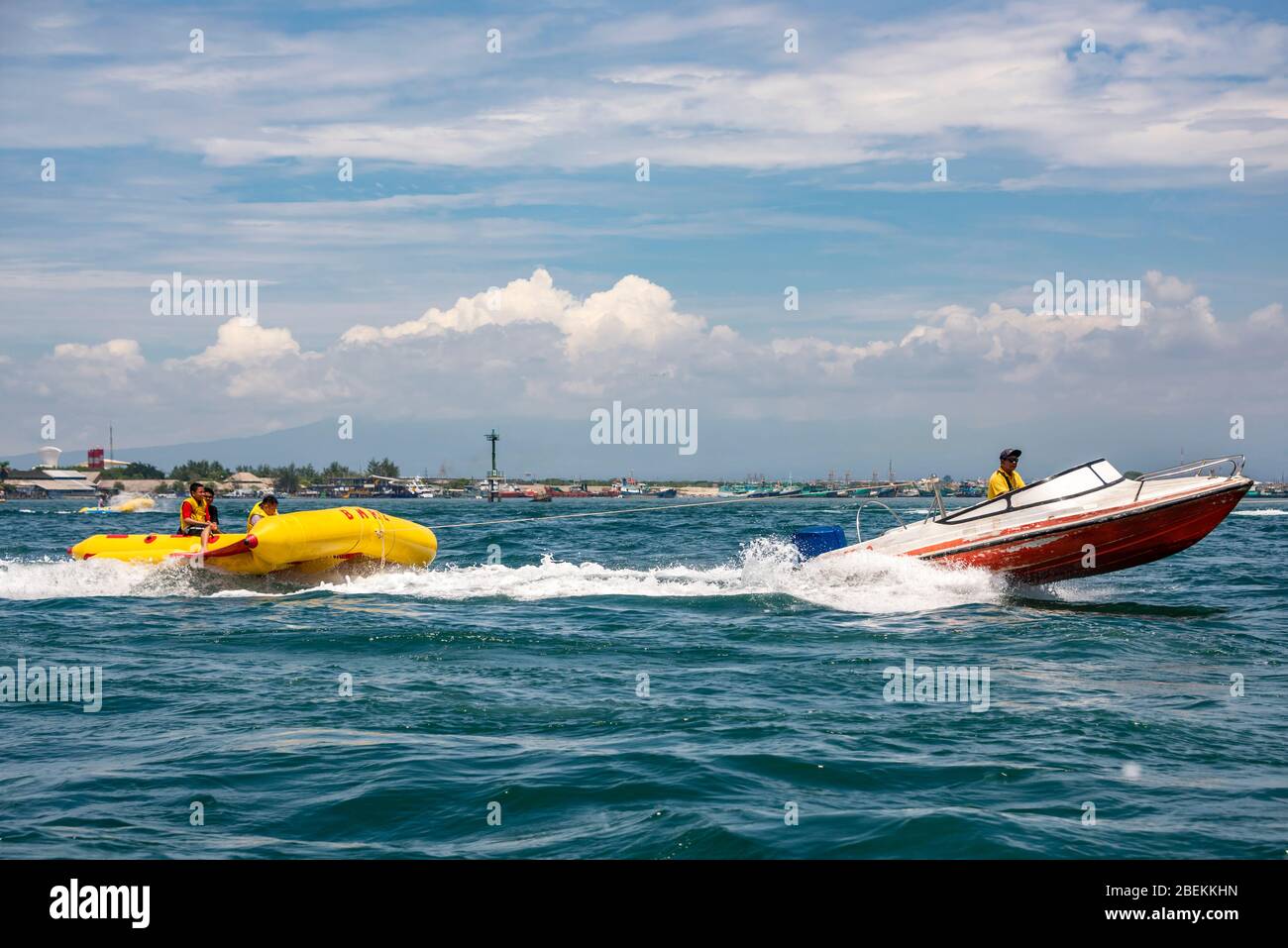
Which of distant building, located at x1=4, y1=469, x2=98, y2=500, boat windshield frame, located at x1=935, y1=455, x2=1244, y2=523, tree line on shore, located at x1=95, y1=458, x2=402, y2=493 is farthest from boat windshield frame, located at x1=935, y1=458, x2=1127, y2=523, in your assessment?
tree line on shore, located at x1=95, y1=458, x2=402, y2=493

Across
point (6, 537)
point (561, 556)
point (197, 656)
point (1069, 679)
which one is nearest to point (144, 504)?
point (6, 537)

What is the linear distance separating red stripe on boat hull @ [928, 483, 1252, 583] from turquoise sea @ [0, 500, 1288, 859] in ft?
1.29

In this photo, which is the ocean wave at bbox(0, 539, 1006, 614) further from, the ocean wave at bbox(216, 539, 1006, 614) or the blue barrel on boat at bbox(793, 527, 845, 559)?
the blue barrel on boat at bbox(793, 527, 845, 559)

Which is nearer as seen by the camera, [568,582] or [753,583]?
[753,583]

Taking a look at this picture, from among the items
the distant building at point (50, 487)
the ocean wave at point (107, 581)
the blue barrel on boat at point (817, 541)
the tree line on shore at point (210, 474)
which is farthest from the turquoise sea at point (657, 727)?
the tree line on shore at point (210, 474)

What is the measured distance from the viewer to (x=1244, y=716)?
26.4 ft

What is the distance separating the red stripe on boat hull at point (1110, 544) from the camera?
14125 mm

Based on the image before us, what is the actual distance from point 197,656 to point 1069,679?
861cm

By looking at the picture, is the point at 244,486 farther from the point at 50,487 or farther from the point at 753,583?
the point at 753,583

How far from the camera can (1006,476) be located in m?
15.5

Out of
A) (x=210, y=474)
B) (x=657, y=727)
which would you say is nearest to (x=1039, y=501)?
(x=657, y=727)

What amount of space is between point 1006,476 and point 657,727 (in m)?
9.35

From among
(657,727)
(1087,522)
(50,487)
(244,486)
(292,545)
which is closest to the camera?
(657,727)

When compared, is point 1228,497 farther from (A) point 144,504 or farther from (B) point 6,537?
(A) point 144,504
